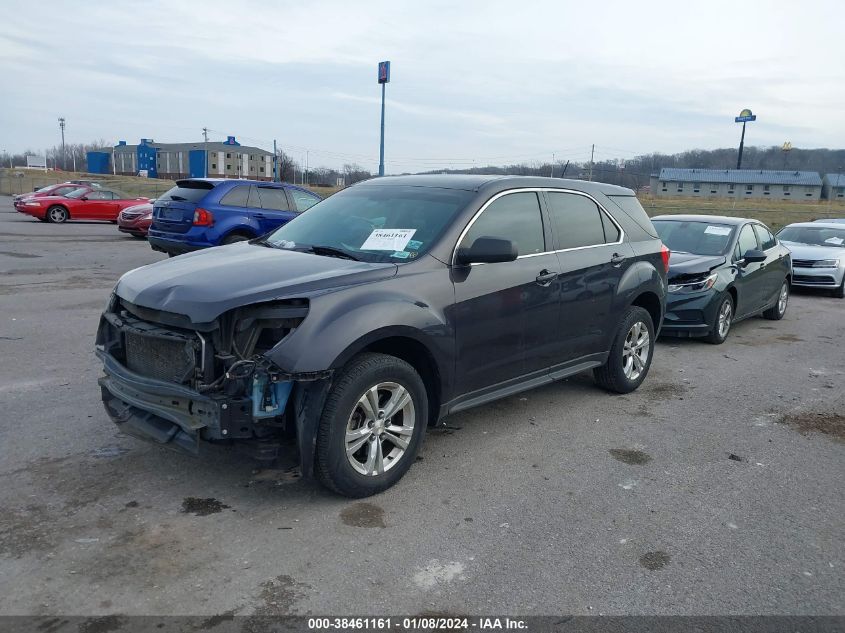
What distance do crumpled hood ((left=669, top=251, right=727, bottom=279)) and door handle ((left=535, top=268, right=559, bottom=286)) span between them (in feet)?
13.7

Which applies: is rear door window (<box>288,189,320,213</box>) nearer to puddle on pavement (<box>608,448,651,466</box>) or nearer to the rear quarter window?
the rear quarter window

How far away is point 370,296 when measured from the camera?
404 centimetres

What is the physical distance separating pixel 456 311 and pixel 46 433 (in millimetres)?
3014

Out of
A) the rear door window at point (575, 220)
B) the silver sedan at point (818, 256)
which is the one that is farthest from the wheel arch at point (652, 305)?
the silver sedan at point (818, 256)

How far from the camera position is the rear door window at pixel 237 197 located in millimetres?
12359

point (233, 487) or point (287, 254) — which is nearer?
point (233, 487)

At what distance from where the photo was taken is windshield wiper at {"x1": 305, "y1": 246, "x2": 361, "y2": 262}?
15.2 feet

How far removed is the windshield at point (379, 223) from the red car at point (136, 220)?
16.4 m

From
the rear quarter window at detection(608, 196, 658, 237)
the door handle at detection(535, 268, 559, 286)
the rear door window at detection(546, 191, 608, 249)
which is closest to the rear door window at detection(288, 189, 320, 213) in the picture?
the rear quarter window at detection(608, 196, 658, 237)

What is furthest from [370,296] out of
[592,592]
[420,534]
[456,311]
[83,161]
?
[83,161]

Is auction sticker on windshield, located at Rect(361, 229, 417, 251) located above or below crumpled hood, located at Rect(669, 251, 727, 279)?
above

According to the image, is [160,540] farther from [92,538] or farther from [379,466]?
[379,466]

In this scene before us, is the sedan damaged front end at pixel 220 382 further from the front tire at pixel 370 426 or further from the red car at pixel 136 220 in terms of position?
the red car at pixel 136 220

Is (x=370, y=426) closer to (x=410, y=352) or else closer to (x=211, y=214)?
(x=410, y=352)
